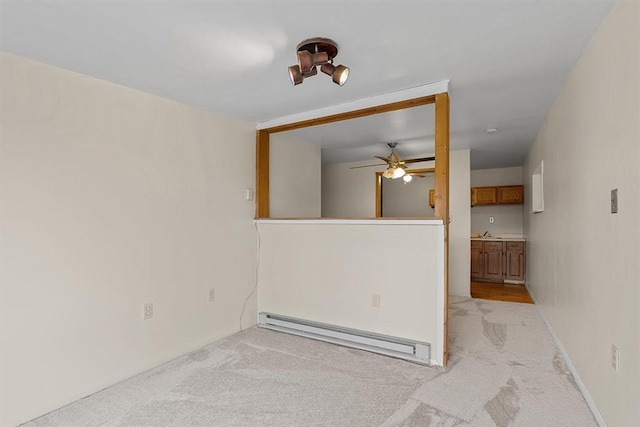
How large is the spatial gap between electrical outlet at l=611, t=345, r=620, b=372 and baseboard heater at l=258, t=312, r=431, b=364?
126 cm

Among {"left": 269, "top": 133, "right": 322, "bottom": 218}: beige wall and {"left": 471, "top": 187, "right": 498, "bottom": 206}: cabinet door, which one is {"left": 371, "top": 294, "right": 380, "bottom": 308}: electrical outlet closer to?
{"left": 269, "top": 133, "right": 322, "bottom": 218}: beige wall

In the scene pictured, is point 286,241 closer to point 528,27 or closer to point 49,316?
point 49,316

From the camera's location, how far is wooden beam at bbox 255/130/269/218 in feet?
12.9

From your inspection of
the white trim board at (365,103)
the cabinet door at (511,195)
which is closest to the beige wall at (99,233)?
the white trim board at (365,103)

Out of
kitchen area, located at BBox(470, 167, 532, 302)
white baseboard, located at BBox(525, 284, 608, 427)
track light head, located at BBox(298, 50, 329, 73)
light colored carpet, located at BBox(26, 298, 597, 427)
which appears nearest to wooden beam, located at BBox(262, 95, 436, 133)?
track light head, located at BBox(298, 50, 329, 73)

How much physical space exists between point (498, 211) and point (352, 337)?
5.14 meters

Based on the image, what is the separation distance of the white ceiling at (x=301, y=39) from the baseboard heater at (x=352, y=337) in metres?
2.10

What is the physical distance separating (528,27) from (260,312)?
11.1 ft

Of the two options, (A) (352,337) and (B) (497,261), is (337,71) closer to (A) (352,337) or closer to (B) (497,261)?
(A) (352,337)

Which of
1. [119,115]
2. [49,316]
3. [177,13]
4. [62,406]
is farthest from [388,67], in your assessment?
[62,406]

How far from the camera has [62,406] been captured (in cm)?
229

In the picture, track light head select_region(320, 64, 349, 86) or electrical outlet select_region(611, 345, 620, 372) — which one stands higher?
track light head select_region(320, 64, 349, 86)

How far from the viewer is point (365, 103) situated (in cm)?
315

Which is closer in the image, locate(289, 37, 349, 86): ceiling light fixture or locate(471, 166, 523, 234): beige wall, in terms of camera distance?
locate(289, 37, 349, 86): ceiling light fixture
